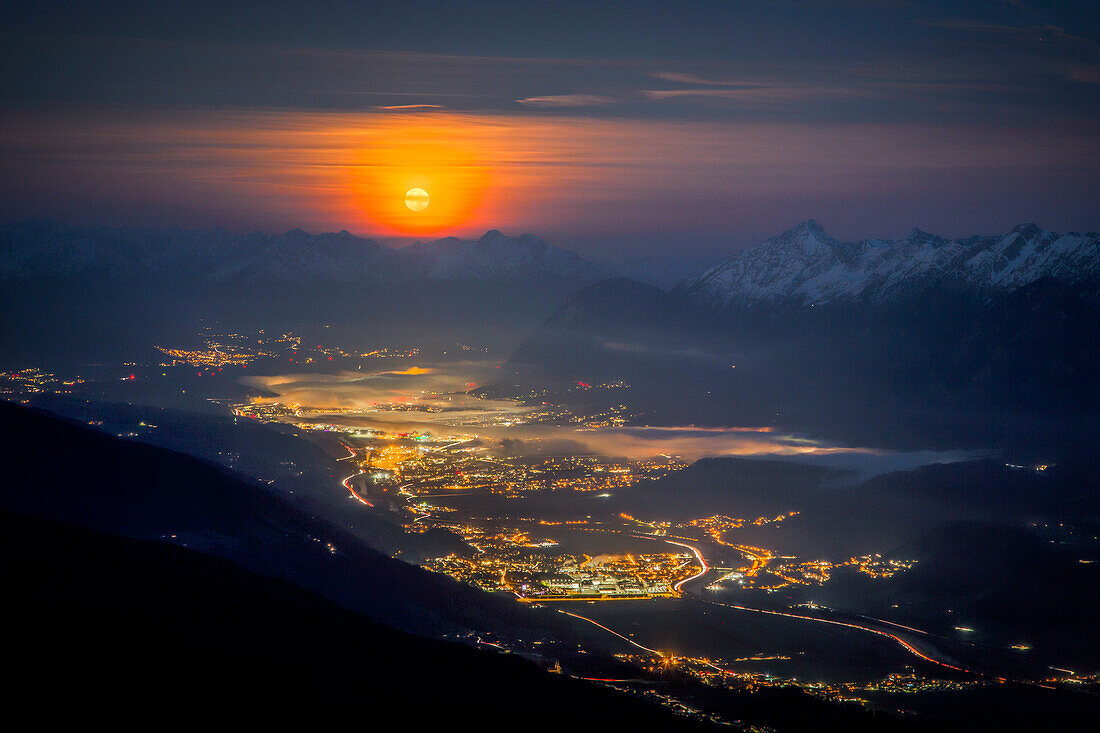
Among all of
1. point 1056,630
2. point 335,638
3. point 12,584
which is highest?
point 12,584

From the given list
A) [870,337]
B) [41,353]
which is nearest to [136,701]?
[870,337]

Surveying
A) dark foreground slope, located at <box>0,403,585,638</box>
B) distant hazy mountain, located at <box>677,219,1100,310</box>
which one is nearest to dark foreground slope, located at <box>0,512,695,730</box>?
dark foreground slope, located at <box>0,403,585,638</box>

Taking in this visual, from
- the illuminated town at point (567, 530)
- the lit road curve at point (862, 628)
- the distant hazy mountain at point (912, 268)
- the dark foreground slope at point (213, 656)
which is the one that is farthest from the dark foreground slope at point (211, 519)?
the distant hazy mountain at point (912, 268)

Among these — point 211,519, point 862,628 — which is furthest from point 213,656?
point 862,628

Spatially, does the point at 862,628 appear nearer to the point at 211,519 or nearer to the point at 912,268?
the point at 211,519

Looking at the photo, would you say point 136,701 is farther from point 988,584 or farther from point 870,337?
point 870,337

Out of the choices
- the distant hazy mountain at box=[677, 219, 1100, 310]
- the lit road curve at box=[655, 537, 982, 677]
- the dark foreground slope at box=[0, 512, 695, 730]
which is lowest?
the lit road curve at box=[655, 537, 982, 677]

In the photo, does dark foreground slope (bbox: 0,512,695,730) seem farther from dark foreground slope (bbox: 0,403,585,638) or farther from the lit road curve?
the lit road curve
